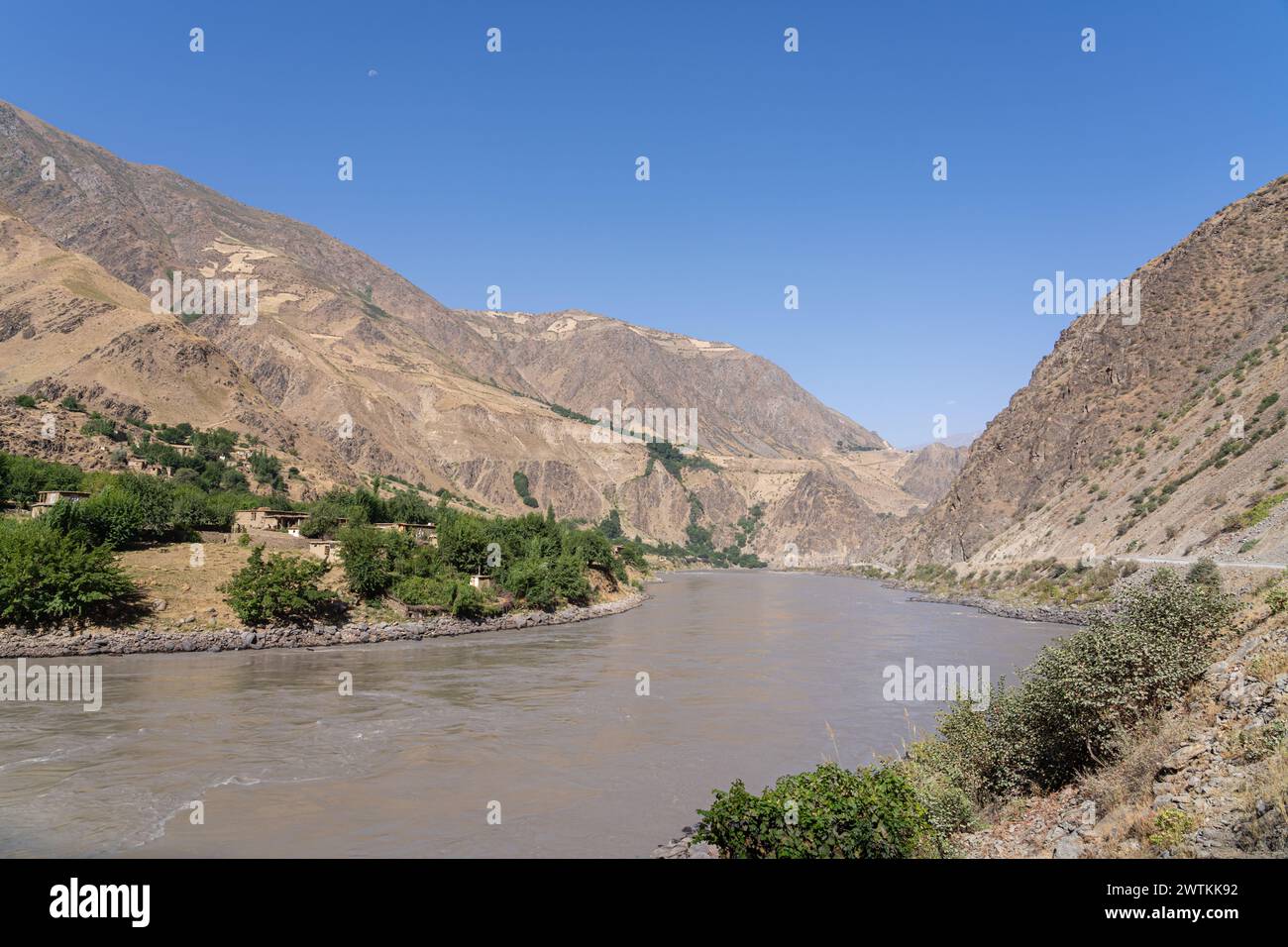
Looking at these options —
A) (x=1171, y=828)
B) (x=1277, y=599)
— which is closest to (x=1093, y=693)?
(x=1277, y=599)

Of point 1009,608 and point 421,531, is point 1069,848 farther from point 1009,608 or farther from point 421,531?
point 421,531

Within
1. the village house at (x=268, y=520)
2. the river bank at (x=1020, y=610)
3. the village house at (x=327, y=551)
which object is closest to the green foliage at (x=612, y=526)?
the river bank at (x=1020, y=610)

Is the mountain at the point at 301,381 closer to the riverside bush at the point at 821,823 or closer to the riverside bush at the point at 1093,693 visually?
the riverside bush at the point at 1093,693

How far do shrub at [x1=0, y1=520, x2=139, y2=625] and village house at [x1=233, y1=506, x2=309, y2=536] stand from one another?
14144 millimetres

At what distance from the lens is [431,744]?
1912 centimetres

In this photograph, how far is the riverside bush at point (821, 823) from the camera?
786cm

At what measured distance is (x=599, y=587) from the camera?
2479 inches

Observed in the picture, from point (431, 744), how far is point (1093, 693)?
1475 centimetres

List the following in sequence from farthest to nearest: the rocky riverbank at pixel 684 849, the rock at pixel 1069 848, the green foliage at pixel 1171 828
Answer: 1. the rocky riverbank at pixel 684 849
2. the rock at pixel 1069 848
3. the green foliage at pixel 1171 828

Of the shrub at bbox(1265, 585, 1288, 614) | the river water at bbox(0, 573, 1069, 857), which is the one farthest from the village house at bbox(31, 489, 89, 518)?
the shrub at bbox(1265, 585, 1288, 614)

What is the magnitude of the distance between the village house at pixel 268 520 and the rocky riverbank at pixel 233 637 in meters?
14.7

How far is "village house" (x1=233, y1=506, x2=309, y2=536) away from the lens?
50.2 m

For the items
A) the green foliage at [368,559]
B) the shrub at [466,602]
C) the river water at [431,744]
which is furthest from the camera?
the shrub at [466,602]
